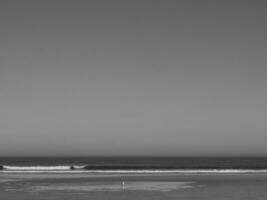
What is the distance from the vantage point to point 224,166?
1750 inches

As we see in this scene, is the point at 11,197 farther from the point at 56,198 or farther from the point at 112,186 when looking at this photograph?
the point at 112,186

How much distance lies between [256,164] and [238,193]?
23.8 meters

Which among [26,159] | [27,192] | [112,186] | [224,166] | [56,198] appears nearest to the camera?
[56,198]

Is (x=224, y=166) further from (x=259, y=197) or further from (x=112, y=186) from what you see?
(x=259, y=197)

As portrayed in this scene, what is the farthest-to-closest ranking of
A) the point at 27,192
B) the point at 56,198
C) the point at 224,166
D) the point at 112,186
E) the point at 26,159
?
the point at 26,159 < the point at 224,166 < the point at 112,186 < the point at 27,192 < the point at 56,198

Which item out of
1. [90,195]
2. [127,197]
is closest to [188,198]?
[127,197]

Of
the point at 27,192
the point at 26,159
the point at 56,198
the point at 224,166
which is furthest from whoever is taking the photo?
the point at 26,159

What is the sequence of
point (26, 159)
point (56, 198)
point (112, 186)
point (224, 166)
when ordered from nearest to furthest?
point (56, 198) → point (112, 186) → point (224, 166) → point (26, 159)

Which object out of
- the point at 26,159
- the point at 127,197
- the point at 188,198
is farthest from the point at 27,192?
the point at 26,159

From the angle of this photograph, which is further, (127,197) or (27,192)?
(27,192)

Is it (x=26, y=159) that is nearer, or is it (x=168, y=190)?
(x=168, y=190)

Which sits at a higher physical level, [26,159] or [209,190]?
[26,159]

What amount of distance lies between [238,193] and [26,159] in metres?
31.1

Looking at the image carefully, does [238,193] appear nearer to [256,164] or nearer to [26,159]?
[256,164]
